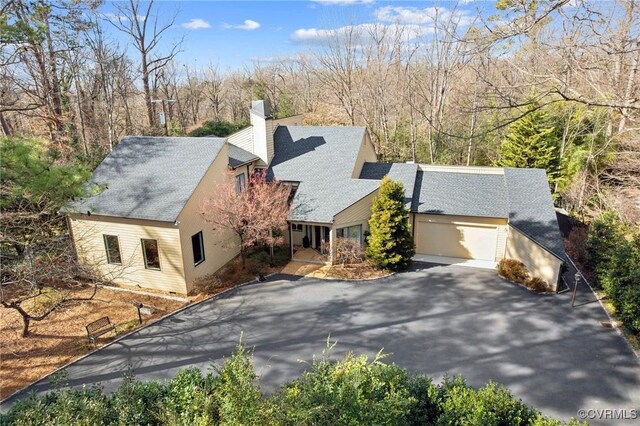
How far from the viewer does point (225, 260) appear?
1936cm

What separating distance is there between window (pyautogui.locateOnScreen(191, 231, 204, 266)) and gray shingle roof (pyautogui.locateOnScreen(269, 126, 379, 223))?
444 cm

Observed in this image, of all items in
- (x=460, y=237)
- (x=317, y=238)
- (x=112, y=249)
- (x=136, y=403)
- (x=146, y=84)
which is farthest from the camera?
(x=146, y=84)

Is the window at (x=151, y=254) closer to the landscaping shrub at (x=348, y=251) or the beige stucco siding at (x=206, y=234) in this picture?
the beige stucco siding at (x=206, y=234)

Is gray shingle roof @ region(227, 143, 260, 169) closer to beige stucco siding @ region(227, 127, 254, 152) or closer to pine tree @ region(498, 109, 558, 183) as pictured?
beige stucco siding @ region(227, 127, 254, 152)

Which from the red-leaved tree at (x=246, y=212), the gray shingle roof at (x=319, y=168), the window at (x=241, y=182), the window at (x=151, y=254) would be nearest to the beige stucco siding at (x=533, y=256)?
the gray shingle roof at (x=319, y=168)

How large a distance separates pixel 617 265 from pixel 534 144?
558 inches

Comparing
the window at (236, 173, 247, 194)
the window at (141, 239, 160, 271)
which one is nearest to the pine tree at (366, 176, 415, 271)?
the window at (236, 173, 247, 194)

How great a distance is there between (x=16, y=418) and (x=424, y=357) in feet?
34.5

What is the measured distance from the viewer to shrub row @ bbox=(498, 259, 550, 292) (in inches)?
655

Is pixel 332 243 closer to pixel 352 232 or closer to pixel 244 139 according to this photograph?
pixel 352 232

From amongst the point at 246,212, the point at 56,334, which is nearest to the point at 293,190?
the point at 246,212

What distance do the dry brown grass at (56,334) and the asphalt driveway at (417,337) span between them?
2.21 feet

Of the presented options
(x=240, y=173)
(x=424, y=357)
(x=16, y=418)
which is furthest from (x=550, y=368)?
(x=240, y=173)

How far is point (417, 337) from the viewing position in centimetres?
1354
